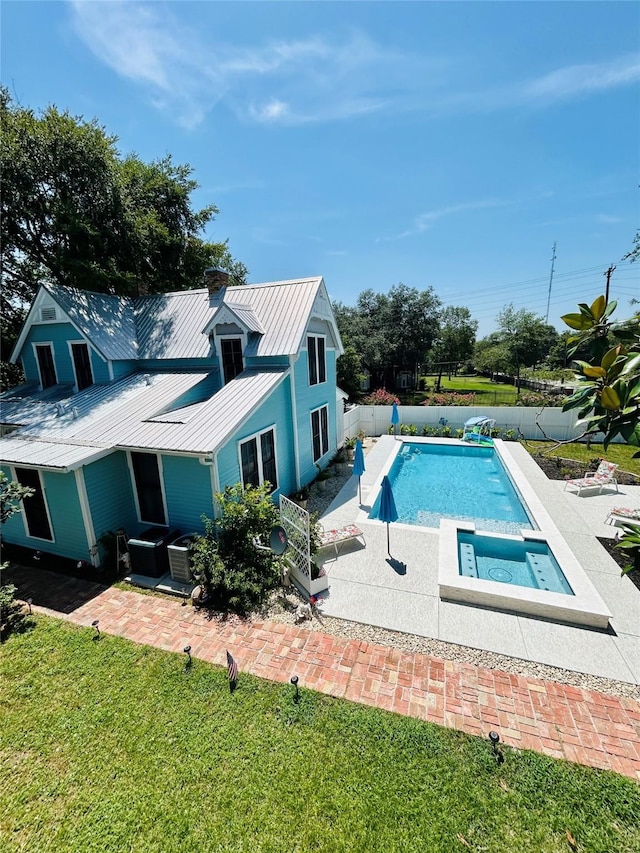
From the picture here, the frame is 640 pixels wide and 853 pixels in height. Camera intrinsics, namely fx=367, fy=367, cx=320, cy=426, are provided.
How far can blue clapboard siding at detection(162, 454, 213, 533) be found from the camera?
30.1 feet

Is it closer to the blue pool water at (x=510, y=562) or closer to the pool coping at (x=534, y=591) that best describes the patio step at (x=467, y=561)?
the blue pool water at (x=510, y=562)

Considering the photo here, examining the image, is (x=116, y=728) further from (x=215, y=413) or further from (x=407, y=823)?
(x=215, y=413)

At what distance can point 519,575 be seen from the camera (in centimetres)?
945

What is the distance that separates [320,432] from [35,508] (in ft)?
33.8

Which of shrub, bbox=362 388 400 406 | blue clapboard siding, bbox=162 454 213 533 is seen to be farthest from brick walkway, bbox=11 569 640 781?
shrub, bbox=362 388 400 406

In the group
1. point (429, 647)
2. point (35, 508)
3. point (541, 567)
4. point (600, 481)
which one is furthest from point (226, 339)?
point (600, 481)

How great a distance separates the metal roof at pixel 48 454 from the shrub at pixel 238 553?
320cm

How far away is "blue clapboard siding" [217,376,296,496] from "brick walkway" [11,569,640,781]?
3320mm

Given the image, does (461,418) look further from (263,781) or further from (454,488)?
(263,781)

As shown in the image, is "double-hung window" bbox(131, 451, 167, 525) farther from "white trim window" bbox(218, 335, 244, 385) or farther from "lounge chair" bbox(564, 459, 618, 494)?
"lounge chair" bbox(564, 459, 618, 494)

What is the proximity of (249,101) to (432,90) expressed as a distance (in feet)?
20.0

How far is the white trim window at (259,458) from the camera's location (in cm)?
1059

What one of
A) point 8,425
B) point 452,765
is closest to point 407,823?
point 452,765

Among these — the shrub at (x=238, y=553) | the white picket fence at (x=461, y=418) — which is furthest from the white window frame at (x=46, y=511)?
the white picket fence at (x=461, y=418)
